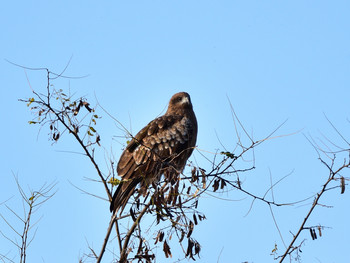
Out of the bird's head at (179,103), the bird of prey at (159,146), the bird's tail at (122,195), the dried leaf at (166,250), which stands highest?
the bird's head at (179,103)

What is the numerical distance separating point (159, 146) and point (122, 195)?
1678mm

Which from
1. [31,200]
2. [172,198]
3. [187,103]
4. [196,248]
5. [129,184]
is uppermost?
[187,103]

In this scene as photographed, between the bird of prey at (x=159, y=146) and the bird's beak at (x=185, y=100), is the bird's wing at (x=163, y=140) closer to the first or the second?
the bird of prey at (x=159, y=146)

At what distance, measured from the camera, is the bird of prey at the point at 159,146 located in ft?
22.4

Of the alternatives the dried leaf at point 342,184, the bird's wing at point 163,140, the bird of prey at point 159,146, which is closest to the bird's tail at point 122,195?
the bird of prey at point 159,146

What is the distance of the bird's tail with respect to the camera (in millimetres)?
6279

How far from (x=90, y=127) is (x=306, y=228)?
2.48 metres

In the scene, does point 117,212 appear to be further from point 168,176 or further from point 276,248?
point 276,248

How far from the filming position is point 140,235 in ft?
18.1

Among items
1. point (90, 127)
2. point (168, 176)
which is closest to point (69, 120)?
point (90, 127)

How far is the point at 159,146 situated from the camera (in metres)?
8.16

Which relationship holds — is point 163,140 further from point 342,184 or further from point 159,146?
point 342,184

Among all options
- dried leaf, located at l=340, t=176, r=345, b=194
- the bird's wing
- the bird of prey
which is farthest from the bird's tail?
dried leaf, located at l=340, t=176, r=345, b=194

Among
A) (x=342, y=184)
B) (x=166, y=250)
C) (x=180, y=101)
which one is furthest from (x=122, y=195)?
(x=180, y=101)
